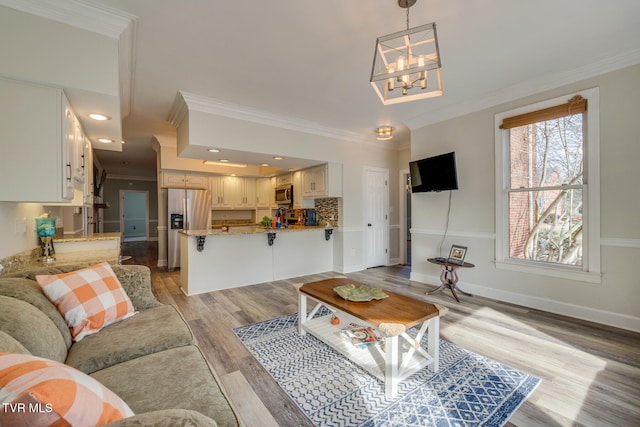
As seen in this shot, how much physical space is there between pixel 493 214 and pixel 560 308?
1279 millimetres

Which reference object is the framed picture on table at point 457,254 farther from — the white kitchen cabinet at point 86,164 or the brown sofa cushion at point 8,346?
the white kitchen cabinet at point 86,164

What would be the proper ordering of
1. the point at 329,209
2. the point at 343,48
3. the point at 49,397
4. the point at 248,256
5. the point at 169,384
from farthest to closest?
1. the point at 329,209
2. the point at 248,256
3. the point at 343,48
4. the point at 169,384
5. the point at 49,397

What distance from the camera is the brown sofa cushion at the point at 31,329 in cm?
113

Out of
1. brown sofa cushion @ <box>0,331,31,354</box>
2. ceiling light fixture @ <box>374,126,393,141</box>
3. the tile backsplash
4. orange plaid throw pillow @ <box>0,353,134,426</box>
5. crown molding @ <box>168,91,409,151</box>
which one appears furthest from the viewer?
the tile backsplash

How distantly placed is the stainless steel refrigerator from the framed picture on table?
4895 mm

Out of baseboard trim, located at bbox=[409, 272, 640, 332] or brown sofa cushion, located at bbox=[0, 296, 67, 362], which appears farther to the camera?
baseboard trim, located at bbox=[409, 272, 640, 332]

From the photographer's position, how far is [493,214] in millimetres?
3727

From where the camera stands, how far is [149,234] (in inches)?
420

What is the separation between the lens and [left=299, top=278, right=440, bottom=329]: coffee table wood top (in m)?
1.86

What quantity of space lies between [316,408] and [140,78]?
3.64m

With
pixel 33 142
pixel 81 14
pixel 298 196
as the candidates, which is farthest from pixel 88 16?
pixel 298 196

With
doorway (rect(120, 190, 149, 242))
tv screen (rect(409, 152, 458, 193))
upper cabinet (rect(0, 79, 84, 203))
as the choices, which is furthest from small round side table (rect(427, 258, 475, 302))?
doorway (rect(120, 190, 149, 242))

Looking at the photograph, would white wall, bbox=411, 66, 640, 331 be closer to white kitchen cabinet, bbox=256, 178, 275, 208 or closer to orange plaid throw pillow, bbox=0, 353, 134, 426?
white kitchen cabinet, bbox=256, 178, 275, 208

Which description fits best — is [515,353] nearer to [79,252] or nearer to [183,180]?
[79,252]
